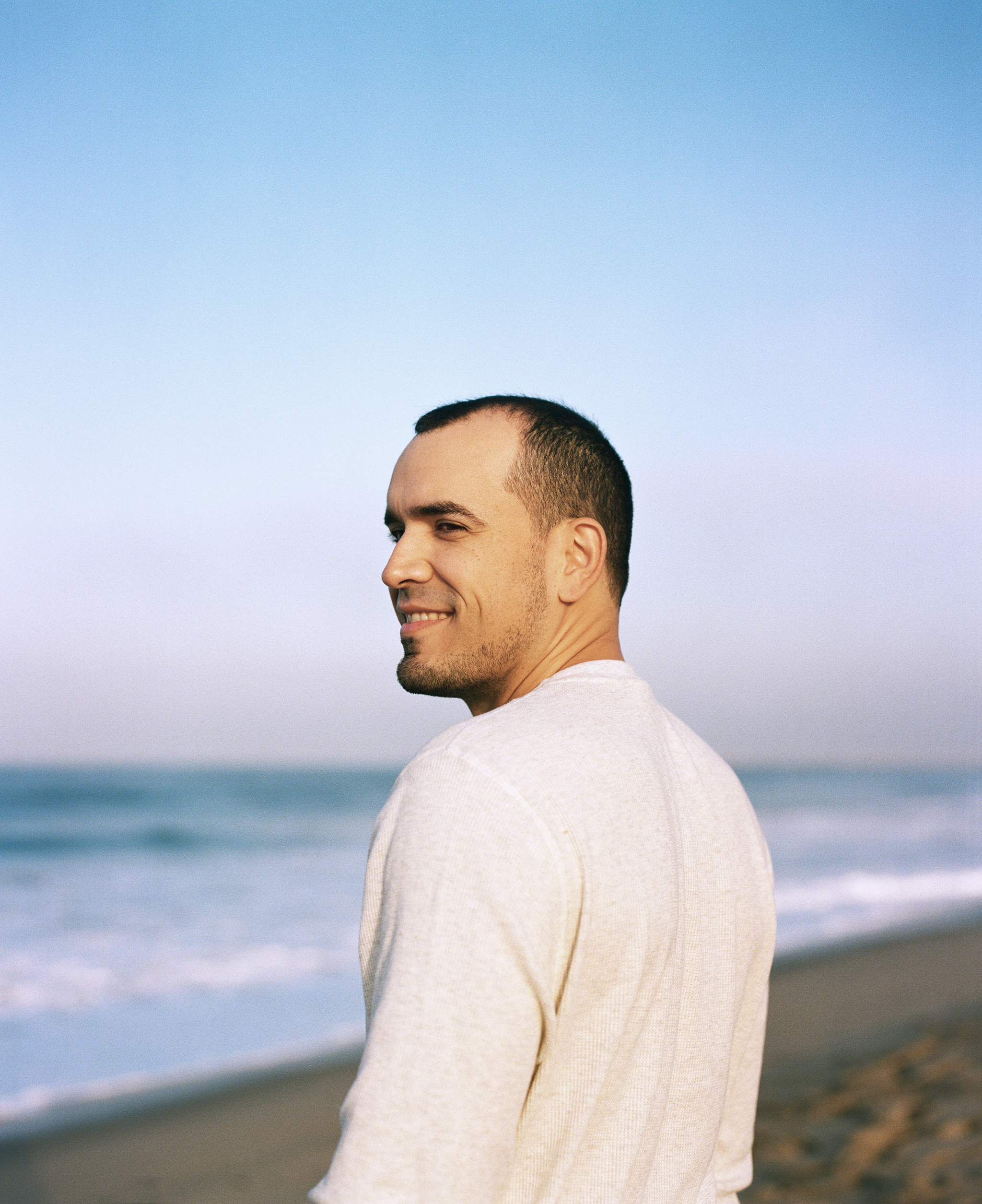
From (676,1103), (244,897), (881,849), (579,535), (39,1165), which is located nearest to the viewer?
(676,1103)

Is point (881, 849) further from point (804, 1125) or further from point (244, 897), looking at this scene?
point (804, 1125)

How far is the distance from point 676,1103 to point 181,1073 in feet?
20.1

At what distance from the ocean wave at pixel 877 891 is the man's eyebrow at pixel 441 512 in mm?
12893

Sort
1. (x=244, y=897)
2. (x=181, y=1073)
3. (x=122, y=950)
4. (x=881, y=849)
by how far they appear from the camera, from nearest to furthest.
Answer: (x=181, y=1073)
(x=122, y=950)
(x=244, y=897)
(x=881, y=849)

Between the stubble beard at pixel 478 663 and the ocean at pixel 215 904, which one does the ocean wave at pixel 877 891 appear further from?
the stubble beard at pixel 478 663

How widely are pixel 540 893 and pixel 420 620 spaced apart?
0.63 meters

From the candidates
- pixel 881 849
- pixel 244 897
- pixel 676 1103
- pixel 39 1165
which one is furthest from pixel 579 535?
pixel 881 849

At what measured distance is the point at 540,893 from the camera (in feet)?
3.53

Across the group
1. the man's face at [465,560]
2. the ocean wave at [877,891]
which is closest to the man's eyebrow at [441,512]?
the man's face at [465,560]

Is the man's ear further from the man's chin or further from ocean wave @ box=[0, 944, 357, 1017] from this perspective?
ocean wave @ box=[0, 944, 357, 1017]

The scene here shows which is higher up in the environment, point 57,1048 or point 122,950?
point 57,1048

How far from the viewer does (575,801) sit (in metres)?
1.13

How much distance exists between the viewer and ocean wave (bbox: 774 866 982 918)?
14.0 meters

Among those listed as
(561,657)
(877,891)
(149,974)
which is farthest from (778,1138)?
(877,891)
